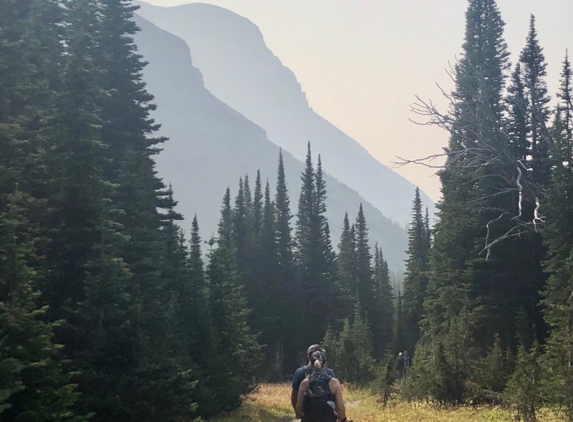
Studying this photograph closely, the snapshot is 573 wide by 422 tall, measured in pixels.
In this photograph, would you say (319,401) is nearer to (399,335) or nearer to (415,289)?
(415,289)

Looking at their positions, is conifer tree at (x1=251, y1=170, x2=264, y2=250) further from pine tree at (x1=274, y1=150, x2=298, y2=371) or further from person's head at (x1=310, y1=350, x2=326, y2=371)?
person's head at (x1=310, y1=350, x2=326, y2=371)

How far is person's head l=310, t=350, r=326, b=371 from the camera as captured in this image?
7.20 meters

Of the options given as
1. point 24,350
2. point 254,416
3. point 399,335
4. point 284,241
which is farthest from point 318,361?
point 284,241

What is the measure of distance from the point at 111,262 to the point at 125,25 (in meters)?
13.7

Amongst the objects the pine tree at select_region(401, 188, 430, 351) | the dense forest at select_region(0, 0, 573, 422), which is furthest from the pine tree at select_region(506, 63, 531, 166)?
the pine tree at select_region(401, 188, 430, 351)

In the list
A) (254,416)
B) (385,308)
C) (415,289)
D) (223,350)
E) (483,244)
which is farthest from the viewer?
(385,308)

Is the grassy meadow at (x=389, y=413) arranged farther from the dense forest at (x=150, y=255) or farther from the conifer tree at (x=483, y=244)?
the conifer tree at (x=483, y=244)

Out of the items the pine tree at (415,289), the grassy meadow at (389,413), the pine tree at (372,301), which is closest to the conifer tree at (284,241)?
Result: the pine tree at (372,301)

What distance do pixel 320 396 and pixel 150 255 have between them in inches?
476

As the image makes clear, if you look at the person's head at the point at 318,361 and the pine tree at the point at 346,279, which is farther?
the pine tree at the point at 346,279

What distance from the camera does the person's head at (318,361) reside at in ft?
23.6

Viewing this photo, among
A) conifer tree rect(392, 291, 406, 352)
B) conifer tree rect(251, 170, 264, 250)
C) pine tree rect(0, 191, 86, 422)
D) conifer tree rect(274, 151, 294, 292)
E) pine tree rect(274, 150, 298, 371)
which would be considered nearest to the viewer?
pine tree rect(0, 191, 86, 422)

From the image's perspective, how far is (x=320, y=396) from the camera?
7.19 metres

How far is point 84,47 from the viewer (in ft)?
48.3
